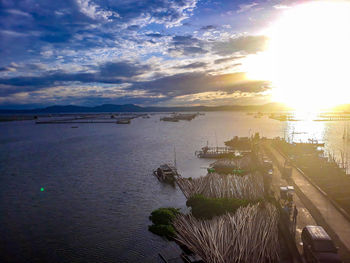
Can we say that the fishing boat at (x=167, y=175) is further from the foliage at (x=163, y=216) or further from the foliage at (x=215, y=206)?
the foliage at (x=215, y=206)

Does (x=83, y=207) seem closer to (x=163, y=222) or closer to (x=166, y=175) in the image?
(x=163, y=222)

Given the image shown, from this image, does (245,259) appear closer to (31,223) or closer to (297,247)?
(297,247)

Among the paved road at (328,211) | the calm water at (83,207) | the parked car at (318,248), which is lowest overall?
the calm water at (83,207)

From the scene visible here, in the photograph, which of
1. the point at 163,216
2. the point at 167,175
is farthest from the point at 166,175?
the point at 163,216

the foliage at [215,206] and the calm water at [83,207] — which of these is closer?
the calm water at [83,207]

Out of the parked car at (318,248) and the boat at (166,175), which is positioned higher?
the parked car at (318,248)

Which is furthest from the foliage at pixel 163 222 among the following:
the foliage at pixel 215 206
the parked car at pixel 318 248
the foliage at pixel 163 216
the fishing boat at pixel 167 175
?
the fishing boat at pixel 167 175

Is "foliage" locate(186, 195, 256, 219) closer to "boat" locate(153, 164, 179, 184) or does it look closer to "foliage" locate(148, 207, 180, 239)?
"foliage" locate(148, 207, 180, 239)

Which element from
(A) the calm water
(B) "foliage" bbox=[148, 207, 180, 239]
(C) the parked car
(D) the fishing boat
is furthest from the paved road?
(D) the fishing boat
